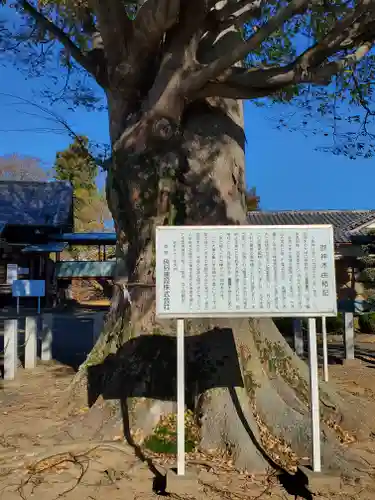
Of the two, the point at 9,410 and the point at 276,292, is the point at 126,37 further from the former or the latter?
the point at 9,410

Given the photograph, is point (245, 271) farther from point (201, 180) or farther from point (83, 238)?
point (83, 238)

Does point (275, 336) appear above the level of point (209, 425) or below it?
above

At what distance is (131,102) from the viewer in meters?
5.98

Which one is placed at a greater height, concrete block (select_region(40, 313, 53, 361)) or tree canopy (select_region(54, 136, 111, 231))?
tree canopy (select_region(54, 136, 111, 231))

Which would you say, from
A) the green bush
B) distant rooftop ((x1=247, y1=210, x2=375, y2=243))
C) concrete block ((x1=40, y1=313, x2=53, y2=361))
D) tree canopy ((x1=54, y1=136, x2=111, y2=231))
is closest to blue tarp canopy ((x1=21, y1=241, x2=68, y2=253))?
tree canopy ((x1=54, y1=136, x2=111, y2=231))

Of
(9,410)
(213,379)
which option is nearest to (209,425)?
(213,379)

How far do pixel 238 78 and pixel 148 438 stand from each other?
3.95m

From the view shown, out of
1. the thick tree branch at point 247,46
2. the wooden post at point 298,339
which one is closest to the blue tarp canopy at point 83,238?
the wooden post at point 298,339

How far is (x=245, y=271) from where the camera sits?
A: 4.12 m

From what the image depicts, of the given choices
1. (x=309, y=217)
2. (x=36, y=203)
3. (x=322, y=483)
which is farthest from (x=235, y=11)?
(x=309, y=217)

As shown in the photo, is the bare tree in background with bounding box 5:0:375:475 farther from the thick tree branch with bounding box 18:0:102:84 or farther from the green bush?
the green bush

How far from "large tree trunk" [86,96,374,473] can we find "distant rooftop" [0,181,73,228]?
16906 millimetres

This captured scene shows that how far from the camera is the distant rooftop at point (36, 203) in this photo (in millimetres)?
22234

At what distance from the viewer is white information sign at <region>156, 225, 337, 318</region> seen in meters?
4.04
